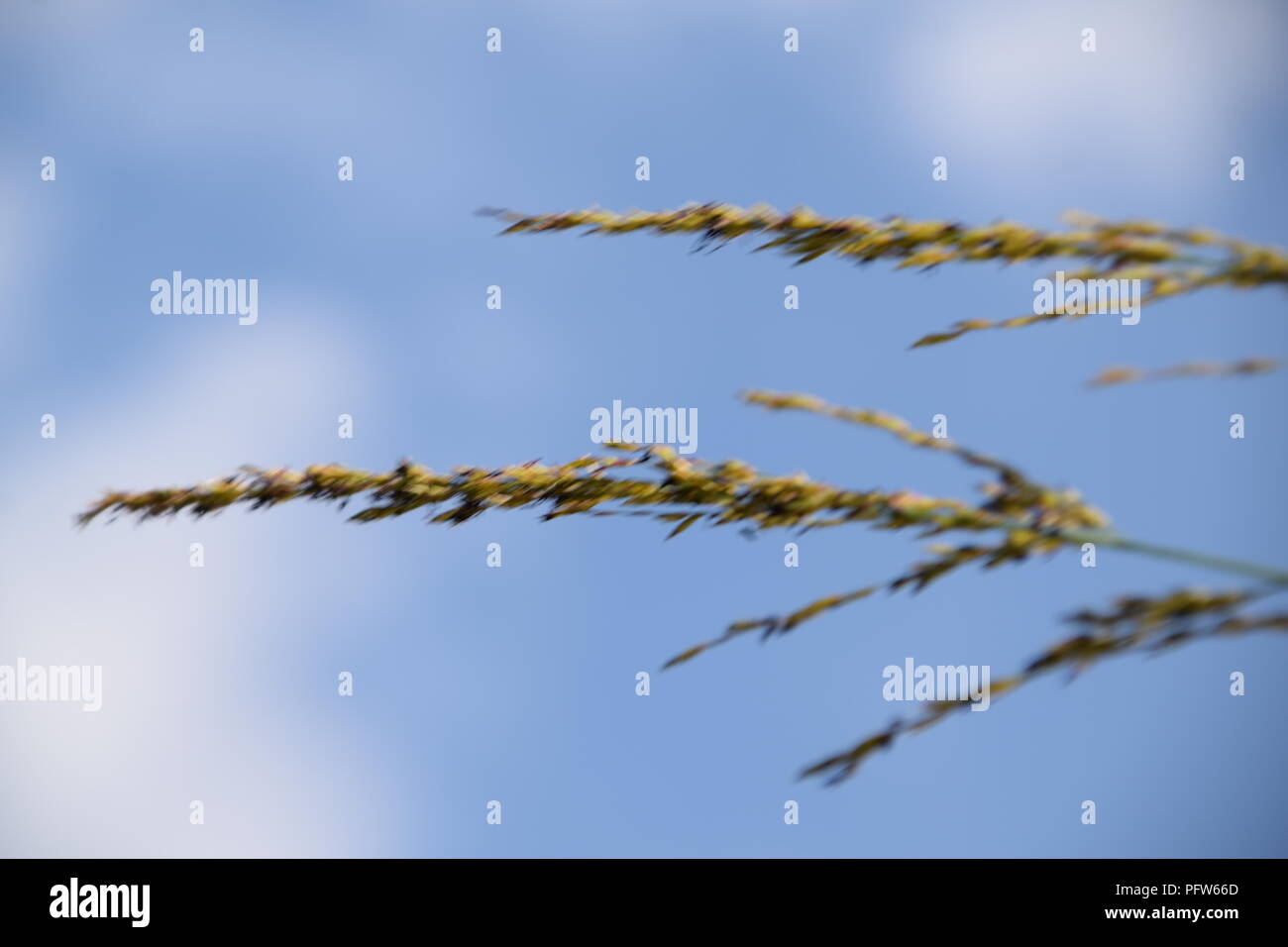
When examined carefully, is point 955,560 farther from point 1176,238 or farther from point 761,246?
point 761,246

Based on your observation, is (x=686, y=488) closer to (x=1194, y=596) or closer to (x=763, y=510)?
(x=763, y=510)

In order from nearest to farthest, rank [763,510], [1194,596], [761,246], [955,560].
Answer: [1194,596]
[955,560]
[763,510]
[761,246]

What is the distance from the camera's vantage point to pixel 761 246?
100cm

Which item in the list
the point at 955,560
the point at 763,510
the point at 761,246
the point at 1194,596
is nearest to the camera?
the point at 1194,596
